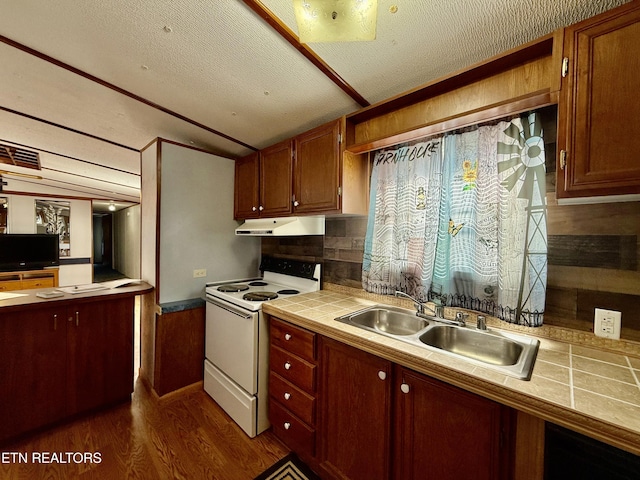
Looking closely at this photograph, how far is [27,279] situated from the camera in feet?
15.7

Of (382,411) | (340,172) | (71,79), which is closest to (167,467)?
(382,411)

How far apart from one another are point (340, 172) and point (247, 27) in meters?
0.93

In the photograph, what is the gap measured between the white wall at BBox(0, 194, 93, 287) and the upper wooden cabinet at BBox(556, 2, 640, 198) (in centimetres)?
776

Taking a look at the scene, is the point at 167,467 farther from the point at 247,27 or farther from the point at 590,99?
the point at 590,99

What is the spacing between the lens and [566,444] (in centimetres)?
85

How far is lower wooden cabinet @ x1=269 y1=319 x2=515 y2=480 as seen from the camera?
3.21ft

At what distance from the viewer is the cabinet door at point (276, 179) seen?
220 centimetres

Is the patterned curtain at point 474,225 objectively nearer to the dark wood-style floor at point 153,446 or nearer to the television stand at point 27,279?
the dark wood-style floor at point 153,446

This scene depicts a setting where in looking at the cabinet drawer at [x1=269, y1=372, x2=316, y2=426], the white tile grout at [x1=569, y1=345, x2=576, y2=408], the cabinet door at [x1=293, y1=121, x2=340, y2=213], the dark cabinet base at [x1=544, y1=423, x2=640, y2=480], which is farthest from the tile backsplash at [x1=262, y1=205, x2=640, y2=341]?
the cabinet drawer at [x1=269, y1=372, x2=316, y2=426]

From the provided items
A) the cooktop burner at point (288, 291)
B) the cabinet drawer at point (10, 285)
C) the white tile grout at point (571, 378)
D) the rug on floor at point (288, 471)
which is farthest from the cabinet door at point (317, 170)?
the cabinet drawer at point (10, 285)

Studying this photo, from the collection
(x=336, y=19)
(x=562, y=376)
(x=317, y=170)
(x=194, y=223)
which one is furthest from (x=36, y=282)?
(x=562, y=376)

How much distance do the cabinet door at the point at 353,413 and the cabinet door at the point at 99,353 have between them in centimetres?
176

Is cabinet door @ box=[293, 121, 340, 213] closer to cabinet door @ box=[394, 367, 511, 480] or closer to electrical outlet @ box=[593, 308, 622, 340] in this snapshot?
cabinet door @ box=[394, 367, 511, 480]

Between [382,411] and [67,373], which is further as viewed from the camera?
[67,373]
